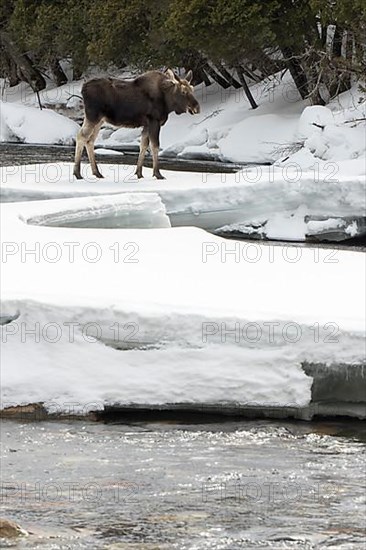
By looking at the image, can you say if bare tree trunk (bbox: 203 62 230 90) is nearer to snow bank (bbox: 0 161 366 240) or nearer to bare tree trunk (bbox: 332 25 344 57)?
bare tree trunk (bbox: 332 25 344 57)

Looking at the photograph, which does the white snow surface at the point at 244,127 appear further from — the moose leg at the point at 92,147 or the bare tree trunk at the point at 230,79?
the moose leg at the point at 92,147

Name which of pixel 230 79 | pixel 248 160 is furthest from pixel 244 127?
pixel 230 79

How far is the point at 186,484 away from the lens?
6504 millimetres

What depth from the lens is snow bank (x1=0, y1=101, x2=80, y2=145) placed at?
35719mm

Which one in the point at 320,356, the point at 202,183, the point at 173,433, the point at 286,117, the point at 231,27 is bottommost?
the point at 173,433

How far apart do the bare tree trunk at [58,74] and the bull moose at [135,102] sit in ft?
95.2

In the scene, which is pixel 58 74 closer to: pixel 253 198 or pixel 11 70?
pixel 11 70

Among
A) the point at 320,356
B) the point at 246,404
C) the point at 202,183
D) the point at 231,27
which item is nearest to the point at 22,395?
the point at 246,404

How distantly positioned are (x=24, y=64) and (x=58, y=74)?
1.42m

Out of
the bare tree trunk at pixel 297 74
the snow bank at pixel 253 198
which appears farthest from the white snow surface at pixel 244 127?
the snow bank at pixel 253 198

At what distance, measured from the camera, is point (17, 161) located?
2542 centimetres

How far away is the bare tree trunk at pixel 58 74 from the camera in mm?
45431

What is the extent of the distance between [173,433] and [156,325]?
769 millimetres

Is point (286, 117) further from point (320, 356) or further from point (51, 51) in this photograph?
point (320, 356)
